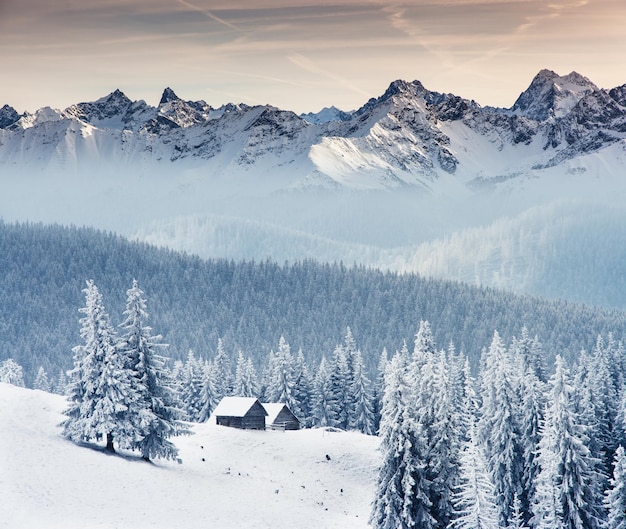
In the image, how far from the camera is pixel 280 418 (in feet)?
346

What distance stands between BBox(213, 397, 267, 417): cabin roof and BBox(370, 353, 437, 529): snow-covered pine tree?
43.9 metres

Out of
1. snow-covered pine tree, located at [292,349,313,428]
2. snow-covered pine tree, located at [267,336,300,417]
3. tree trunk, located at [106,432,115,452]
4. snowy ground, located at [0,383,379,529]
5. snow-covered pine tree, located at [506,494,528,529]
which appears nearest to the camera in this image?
snowy ground, located at [0,383,379,529]

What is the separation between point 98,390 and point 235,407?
34.1m

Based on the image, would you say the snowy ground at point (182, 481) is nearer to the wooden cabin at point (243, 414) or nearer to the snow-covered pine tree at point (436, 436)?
the wooden cabin at point (243, 414)

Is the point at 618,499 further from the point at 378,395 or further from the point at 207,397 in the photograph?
the point at 207,397

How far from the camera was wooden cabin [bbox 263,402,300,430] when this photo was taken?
343 ft

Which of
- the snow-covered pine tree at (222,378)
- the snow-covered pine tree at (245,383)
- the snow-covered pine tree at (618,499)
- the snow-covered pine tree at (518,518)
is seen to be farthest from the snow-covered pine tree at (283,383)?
the snow-covered pine tree at (618,499)

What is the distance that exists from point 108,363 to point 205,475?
12907 mm

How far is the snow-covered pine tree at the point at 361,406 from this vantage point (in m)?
117

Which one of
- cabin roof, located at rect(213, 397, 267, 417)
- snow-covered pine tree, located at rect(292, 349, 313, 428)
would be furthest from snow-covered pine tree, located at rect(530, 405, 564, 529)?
snow-covered pine tree, located at rect(292, 349, 313, 428)

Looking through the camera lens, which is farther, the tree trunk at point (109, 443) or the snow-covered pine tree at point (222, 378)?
the snow-covered pine tree at point (222, 378)

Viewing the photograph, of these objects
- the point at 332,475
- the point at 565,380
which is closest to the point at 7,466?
the point at 332,475

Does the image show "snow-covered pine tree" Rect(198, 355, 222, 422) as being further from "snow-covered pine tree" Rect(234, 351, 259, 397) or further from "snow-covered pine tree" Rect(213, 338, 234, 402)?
"snow-covered pine tree" Rect(234, 351, 259, 397)

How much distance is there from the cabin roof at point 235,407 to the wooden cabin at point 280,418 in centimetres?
308
